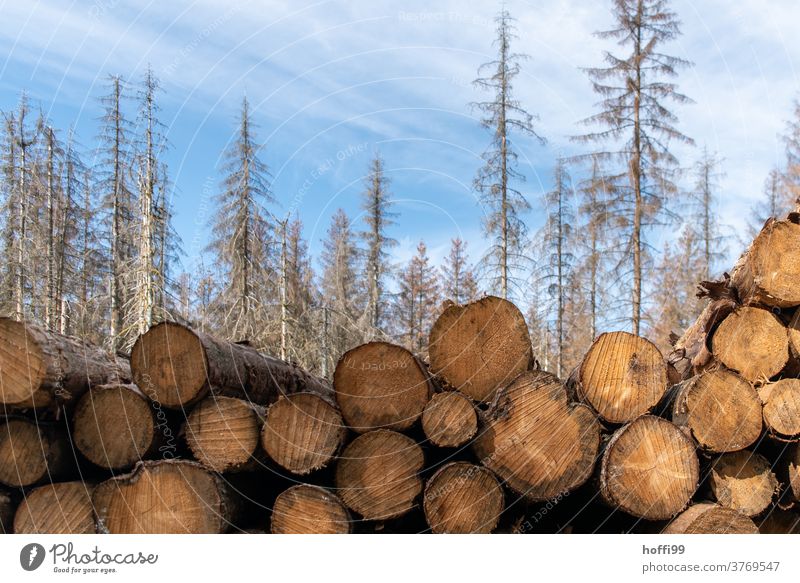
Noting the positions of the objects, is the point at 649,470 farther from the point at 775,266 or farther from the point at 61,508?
the point at 61,508

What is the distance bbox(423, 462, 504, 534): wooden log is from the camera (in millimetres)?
3891

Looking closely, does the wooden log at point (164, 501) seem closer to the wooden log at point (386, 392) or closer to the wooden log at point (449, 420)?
the wooden log at point (386, 392)

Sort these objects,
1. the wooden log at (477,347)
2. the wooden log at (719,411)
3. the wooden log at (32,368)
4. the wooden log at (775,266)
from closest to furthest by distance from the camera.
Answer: the wooden log at (32,368)
the wooden log at (477,347)
the wooden log at (719,411)
the wooden log at (775,266)

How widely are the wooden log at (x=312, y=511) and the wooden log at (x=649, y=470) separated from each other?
1677mm

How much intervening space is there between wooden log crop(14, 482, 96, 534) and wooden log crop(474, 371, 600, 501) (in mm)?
2436

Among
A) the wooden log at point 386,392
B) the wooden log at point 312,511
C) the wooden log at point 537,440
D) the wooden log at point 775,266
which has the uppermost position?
the wooden log at point 775,266

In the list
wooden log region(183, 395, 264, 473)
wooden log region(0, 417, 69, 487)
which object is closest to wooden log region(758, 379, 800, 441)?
wooden log region(183, 395, 264, 473)

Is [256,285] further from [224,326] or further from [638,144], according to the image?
[638,144]

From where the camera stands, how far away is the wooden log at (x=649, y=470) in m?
4.02

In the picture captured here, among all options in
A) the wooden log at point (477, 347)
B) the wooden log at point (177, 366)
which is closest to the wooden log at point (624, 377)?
the wooden log at point (477, 347)

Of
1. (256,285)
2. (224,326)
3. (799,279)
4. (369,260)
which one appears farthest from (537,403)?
(256,285)

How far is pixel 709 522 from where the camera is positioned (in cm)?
401

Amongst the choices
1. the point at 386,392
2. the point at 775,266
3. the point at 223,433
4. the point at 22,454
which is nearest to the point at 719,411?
the point at 775,266

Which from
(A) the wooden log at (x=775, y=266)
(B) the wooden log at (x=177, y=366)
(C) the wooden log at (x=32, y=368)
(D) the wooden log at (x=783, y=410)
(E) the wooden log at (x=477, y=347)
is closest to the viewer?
(C) the wooden log at (x=32, y=368)
